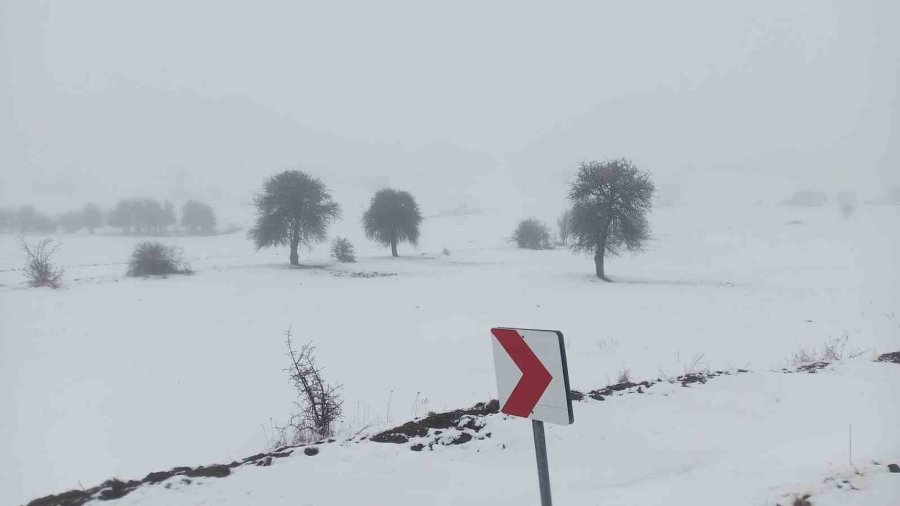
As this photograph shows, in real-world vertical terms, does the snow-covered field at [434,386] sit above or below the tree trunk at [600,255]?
below

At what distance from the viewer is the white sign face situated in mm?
2895

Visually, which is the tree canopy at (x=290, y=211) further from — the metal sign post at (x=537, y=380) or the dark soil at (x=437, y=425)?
the metal sign post at (x=537, y=380)

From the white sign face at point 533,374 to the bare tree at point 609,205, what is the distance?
29.9 meters

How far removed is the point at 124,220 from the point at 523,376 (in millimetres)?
71900

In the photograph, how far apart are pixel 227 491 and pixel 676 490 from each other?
4313 millimetres

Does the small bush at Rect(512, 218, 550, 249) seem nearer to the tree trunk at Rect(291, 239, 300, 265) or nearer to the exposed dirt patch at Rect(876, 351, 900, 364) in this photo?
the tree trunk at Rect(291, 239, 300, 265)

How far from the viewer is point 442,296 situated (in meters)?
23.4

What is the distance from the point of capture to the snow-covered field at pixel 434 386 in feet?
14.5

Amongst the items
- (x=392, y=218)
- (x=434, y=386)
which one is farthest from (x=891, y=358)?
(x=392, y=218)

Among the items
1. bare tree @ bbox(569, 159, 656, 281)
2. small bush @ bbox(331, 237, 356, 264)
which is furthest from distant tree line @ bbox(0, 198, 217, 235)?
bare tree @ bbox(569, 159, 656, 281)

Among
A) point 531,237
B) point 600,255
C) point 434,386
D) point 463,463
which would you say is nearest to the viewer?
point 463,463

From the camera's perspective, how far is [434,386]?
9.27 meters

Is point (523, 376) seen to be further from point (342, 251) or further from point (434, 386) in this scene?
point (342, 251)

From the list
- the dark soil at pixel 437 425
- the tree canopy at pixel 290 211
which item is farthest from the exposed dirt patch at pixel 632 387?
the tree canopy at pixel 290 211
